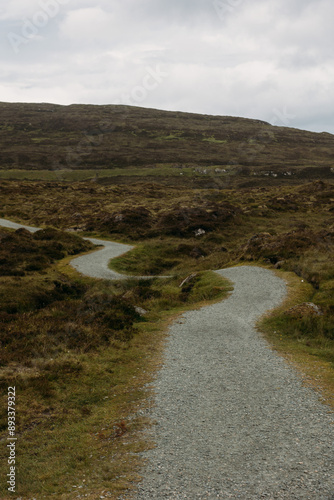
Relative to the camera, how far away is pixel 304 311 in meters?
16.7

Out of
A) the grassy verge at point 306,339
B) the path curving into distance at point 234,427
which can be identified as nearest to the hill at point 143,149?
the grassy verge at point 306,339

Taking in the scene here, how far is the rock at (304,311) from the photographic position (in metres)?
16.5

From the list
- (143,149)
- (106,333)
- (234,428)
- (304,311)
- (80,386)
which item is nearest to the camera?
(234,428)

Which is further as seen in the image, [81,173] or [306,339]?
[81,173]

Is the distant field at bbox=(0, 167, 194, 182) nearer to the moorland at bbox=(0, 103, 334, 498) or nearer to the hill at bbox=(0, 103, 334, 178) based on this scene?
the hill at bbox=(0, 103, 334, 178)

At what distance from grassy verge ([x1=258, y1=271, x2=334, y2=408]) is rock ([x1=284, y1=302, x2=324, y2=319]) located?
0.08 meters

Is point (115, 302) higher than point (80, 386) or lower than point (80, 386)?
higher

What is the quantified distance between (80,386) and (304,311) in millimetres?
11584

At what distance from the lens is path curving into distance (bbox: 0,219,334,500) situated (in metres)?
6.12

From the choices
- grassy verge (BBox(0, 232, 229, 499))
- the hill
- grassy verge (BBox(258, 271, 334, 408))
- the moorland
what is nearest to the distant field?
the hill

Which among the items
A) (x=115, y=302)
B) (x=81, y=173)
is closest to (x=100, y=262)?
(x=115, y=302)

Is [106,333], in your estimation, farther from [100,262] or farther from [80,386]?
[100,262]

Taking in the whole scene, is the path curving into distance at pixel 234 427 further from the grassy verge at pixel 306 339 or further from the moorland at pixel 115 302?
the moorland at pixel 115 302

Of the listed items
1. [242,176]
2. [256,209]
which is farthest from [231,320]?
[242,176]
